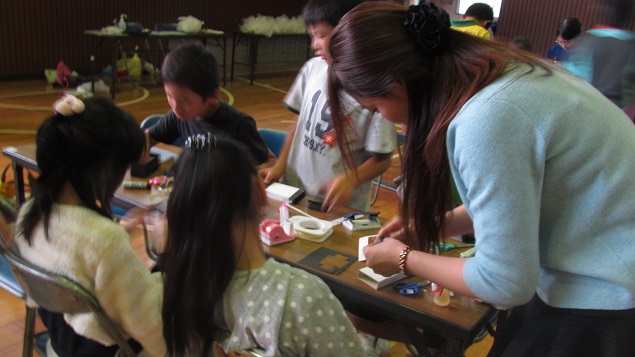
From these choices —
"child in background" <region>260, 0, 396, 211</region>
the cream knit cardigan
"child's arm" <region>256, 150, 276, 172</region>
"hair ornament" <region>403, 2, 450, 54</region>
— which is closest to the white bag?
"child's arm" <region>256, 150, 276, 172</region>

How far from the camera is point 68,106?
4.44ft

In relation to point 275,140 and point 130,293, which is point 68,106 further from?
point 275,140

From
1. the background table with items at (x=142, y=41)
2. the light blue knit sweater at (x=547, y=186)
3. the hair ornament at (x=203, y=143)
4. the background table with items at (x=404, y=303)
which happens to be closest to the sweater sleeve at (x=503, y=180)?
the light blue knit sweater at (x=547, y=186)

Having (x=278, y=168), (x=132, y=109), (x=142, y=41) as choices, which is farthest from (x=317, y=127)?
(x=142, y=41)

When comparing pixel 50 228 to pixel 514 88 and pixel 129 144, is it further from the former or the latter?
pixel 514 88

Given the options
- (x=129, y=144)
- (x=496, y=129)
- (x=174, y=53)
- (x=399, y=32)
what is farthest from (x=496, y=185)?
(x=174, y=53)

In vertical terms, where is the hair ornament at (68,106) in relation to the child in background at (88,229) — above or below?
above

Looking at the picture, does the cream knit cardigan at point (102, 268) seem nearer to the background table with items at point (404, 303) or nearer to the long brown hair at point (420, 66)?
the background table with items at point (404, 303)

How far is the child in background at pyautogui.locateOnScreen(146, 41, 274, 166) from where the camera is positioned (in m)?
2.24

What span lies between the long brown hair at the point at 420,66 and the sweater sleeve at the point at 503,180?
71 millimetres

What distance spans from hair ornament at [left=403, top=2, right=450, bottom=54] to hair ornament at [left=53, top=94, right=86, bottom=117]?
85 cm

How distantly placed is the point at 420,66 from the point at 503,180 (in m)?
0.25

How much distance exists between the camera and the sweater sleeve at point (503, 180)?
33.2 inches

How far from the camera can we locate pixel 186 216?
1.16 metres
